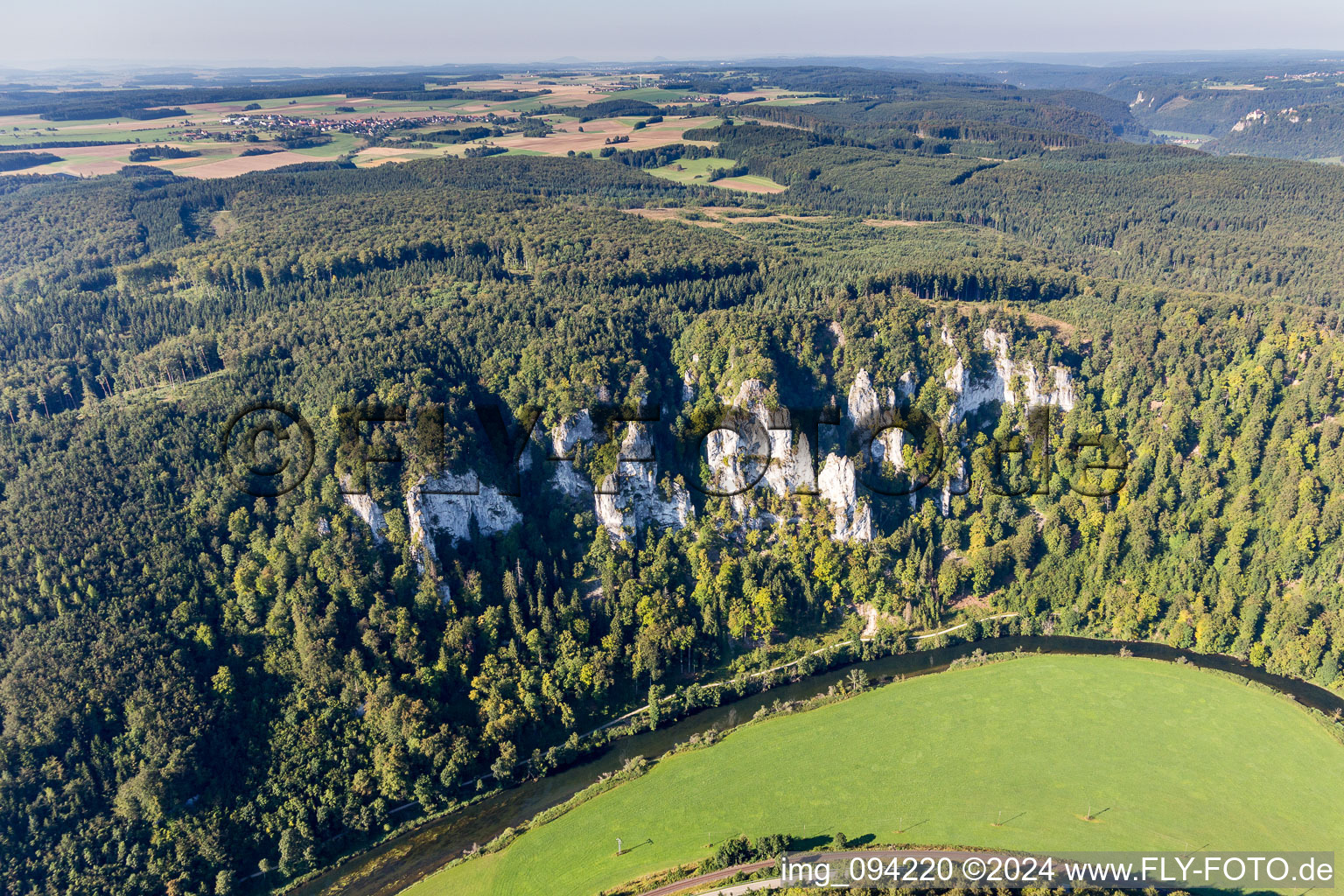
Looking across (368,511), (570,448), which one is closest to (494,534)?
(570,448)

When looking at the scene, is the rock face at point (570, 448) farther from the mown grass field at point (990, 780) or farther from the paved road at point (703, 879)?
the paved road at point (703, 879)

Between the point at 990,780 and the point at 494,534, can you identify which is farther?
the point at 494,534

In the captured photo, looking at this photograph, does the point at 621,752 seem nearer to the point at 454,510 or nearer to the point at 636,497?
the point at 636,497

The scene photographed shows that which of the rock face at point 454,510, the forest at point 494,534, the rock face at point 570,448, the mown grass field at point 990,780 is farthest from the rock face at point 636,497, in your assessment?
the mown grass field at point 990,780

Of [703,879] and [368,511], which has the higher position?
[368,511]

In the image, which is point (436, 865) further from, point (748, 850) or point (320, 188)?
point (320, 188)

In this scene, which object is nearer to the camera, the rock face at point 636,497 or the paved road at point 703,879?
the paved road at point 703,879
